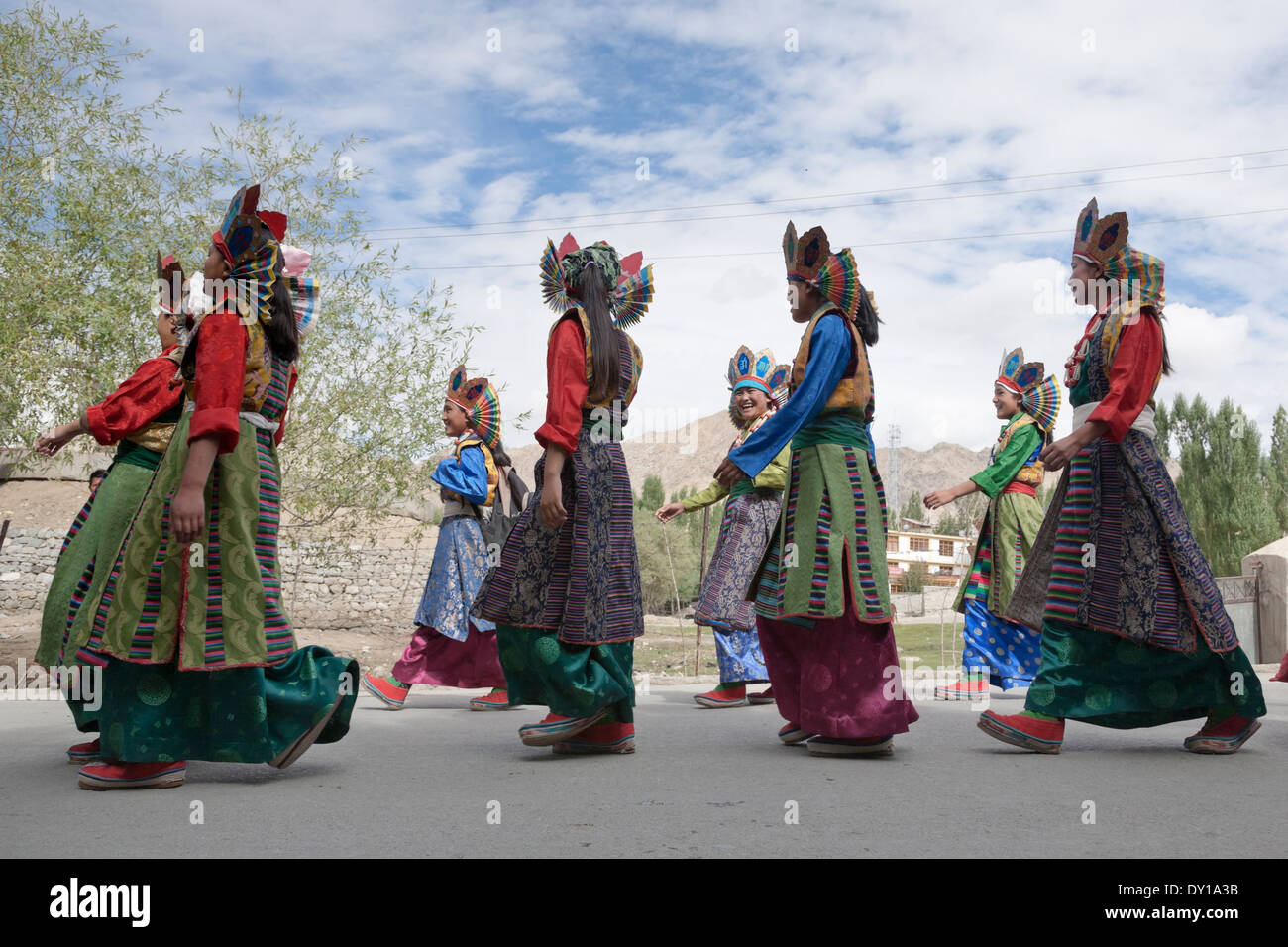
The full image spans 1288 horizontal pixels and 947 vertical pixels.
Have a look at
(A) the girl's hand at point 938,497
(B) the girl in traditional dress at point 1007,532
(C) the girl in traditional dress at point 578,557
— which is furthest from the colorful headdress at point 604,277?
(B) the girl in traditional dress at point 1007,532

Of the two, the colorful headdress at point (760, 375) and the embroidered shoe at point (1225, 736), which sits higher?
the colorful headdress at point (760, 375)

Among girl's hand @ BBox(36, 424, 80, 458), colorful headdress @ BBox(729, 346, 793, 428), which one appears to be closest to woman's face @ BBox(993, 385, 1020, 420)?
colorful headdress @ BBox(729, 346, 793, 428)

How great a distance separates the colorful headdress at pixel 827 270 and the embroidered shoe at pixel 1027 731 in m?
1.85

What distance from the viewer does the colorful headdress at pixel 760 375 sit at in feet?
23.3

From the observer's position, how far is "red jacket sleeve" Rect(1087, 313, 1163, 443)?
4555mm

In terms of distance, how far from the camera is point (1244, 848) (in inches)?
113

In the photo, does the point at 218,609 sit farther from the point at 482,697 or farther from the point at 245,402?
the point at 482,697

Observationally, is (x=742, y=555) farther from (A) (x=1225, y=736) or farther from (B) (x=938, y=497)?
(A) (x=1225, y=736)

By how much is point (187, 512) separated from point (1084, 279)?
3.84 m

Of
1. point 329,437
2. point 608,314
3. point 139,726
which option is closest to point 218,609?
point 139,726

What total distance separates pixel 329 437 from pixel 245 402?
357 inches

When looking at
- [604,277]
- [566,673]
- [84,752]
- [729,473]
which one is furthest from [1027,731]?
[84,752]

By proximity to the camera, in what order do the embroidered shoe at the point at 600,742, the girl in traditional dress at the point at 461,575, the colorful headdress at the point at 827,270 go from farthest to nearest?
the girl in traditional dress at the point at 461,575
the colorful headdress at the point at 827,270
the embroidered shoe at the point at 600,742

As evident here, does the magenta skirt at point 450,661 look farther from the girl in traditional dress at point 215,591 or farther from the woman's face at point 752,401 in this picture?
the girl in traditional dress at point 215,591
